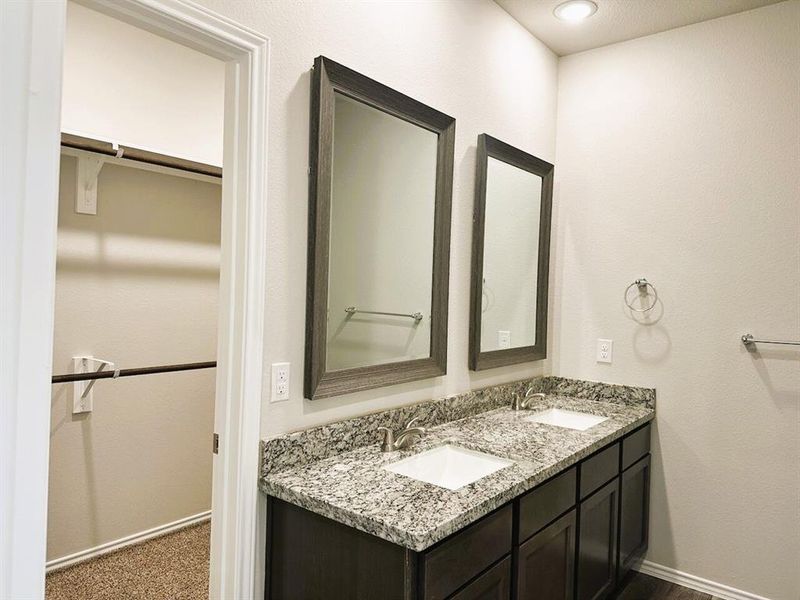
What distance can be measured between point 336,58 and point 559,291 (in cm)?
174

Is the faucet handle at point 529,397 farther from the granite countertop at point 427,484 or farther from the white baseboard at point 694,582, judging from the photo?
the white baseboard at point 694,582

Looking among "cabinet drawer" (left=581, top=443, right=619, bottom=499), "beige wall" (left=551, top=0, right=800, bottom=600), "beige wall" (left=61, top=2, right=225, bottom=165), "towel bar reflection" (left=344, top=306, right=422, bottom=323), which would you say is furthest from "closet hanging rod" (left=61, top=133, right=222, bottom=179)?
"cabinet drawer" (left=581, top=443, right=619, bottom=499)

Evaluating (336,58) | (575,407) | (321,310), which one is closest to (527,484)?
(321,310)

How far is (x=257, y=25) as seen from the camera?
1571mm

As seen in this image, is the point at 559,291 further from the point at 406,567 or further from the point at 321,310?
the point at 406,567

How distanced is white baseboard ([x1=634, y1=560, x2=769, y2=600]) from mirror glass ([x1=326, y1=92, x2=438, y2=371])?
1621 millimetres

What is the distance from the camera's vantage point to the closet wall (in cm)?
248

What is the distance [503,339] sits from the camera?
8.62 ft

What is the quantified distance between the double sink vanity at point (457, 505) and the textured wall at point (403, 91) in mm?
96

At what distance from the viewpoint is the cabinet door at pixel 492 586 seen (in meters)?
1.46

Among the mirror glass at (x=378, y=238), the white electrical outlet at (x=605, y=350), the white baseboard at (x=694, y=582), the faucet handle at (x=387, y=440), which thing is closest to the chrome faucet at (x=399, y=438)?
the faucet handle at (x=387, y=440)

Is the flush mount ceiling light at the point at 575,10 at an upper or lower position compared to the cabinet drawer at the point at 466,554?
upper

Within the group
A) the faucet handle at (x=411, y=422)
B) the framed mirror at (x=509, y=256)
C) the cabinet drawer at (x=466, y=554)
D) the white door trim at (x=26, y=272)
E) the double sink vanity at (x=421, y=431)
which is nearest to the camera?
the white door trim at (x=26, y=272)

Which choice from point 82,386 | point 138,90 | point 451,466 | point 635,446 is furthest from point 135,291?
point 635,446
